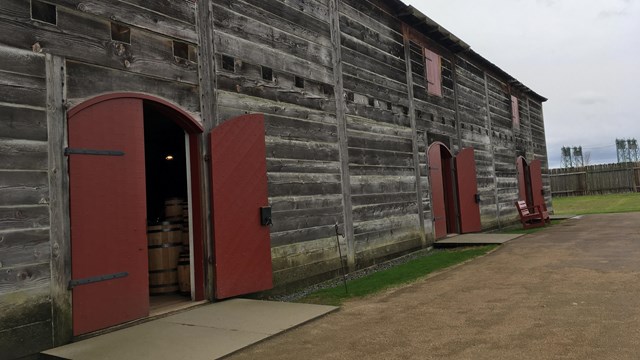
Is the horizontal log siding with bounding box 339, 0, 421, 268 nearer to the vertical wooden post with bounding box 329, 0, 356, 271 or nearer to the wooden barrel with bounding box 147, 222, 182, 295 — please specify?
the vertical wooden post with bounding box 329, 0, 356, 271

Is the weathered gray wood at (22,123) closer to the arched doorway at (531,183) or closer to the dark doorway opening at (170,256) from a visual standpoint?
the dark doorway opening at (170,256)

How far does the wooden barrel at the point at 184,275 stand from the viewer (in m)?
6.63

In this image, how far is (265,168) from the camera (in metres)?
6.87

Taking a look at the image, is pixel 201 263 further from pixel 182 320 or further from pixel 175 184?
pixel 175 184

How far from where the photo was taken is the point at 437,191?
12.7m

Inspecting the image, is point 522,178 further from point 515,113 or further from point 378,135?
point 378,135

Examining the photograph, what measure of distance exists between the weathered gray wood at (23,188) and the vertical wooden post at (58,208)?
0.23ft

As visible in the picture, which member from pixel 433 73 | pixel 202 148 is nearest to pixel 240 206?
pixel 202 148

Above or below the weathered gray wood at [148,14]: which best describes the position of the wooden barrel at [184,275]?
below

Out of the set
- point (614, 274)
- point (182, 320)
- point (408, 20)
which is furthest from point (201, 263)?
point (408, 20)

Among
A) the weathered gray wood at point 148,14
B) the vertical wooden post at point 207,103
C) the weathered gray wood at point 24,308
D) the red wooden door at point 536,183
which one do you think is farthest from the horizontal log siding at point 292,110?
the red wooden door at point 536,183

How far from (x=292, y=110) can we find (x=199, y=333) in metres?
4.18

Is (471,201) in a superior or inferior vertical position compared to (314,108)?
inferior

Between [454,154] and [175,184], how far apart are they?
322 inches
